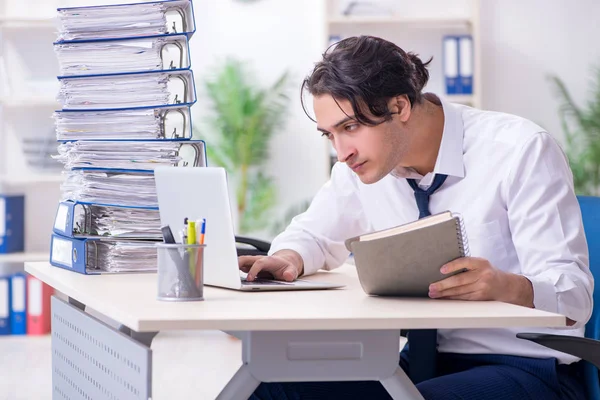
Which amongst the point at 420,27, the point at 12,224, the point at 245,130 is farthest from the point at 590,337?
the point at 12,224

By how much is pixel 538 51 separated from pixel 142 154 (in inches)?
136

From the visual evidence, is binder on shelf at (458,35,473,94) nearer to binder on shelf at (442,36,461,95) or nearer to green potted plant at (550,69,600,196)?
binder on shelf at (442,36,461,95)

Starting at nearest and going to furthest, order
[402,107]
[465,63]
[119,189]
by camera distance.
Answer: [402,107] → [119,189] → [465,63]

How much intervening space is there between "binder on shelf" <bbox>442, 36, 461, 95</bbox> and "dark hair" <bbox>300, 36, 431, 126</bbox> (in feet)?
9.43

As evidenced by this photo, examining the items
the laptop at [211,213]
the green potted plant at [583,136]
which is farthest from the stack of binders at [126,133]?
the green potted plant at [583,136]

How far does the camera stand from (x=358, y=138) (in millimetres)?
1674

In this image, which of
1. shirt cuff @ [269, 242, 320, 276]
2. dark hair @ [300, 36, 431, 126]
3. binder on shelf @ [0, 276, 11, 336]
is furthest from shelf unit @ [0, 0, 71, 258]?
dark hair @ [300, 36, 431, 126]

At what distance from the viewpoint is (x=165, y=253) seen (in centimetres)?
137

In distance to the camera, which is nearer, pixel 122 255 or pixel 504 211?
pixel 504 211

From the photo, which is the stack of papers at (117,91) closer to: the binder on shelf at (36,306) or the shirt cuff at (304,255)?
the shirt cuff at (304,255)

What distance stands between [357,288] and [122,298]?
440mm

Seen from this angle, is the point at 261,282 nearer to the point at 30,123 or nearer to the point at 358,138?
the point at 358,138

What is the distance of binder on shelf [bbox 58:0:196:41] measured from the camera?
73.7 inches

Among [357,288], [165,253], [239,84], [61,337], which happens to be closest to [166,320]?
[165,253]
